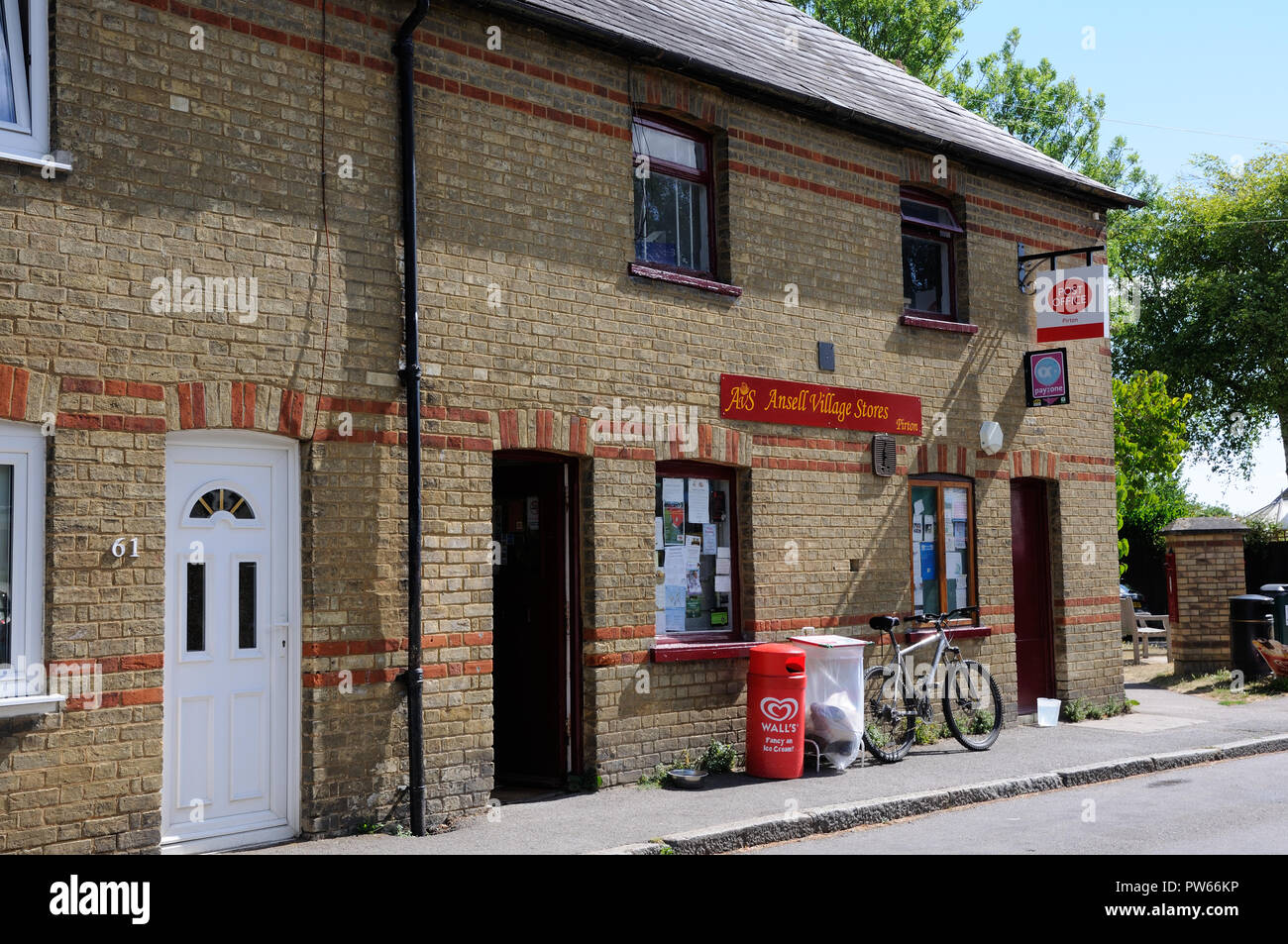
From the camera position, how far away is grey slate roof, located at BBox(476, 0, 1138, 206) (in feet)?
32.0

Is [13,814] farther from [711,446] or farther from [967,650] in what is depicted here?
[967,650]

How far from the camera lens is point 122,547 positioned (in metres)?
6.96

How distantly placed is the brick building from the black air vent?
8 centimetres

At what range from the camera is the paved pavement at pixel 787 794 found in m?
7.52

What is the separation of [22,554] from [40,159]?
2.18 m

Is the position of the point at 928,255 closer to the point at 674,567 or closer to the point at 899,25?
the point at 674,567

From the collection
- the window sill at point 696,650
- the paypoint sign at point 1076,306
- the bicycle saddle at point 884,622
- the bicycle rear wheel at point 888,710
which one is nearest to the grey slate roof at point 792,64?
the paypoint sign at point 1076,306

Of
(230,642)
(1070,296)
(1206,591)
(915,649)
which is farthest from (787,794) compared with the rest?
(1206,591)

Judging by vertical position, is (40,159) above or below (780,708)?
above

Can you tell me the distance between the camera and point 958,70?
34.7 metres

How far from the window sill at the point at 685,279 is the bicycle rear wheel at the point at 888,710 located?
3.54 m

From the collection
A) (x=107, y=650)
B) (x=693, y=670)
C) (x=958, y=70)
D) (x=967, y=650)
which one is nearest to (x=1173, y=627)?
(x=967, y=650)

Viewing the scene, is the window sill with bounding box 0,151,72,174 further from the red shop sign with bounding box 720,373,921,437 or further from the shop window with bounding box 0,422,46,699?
the red shop sign with bounding box 720,373,921,437

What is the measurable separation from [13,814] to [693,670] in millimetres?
5194
